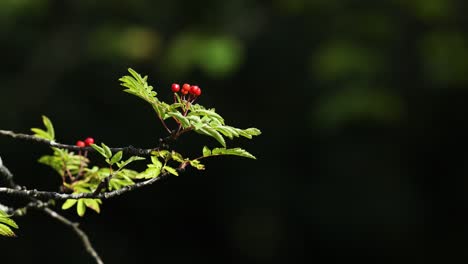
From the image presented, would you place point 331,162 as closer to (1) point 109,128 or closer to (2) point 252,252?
(2) point 252,252

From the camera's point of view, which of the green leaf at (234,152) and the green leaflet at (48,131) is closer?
the green leaf at (234,152)

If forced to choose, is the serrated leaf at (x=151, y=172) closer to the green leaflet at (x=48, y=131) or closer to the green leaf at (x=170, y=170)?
the green leaf at (x=170, y=170)

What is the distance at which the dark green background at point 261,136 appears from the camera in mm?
6613

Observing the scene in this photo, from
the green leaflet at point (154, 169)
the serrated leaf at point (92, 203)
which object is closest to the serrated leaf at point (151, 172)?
the green leaflet at point (154, 169)

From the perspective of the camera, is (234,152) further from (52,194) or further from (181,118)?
(52,194)

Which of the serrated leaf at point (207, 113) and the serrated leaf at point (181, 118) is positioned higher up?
the serrated leaf at point (207, 113)

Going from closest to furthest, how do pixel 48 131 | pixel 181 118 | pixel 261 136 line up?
pixel 181 118 < pixel 48 131 < pixel 261 136

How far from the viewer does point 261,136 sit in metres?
6.97

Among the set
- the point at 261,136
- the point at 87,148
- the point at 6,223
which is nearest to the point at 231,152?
the point at 87,148

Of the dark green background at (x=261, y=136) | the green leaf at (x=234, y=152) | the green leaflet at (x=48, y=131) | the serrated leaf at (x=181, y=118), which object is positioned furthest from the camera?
the dark green background at (x=261, y=136)

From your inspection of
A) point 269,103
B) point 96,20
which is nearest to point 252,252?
point 269,103

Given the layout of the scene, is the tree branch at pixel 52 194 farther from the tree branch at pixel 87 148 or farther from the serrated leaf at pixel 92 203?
the serrated leaf at pixel 92 203

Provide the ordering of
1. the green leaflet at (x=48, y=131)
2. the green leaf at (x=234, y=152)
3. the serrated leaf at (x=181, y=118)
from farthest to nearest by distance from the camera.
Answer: the green leaflet at (x=48, y=131) → the green leaf at (x=234, y=152) → the serrated leaf at (x=181, y=118)

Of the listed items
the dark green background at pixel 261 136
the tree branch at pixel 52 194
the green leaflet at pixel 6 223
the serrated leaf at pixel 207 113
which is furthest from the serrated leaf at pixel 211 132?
the dark green background at pixel 261 136
